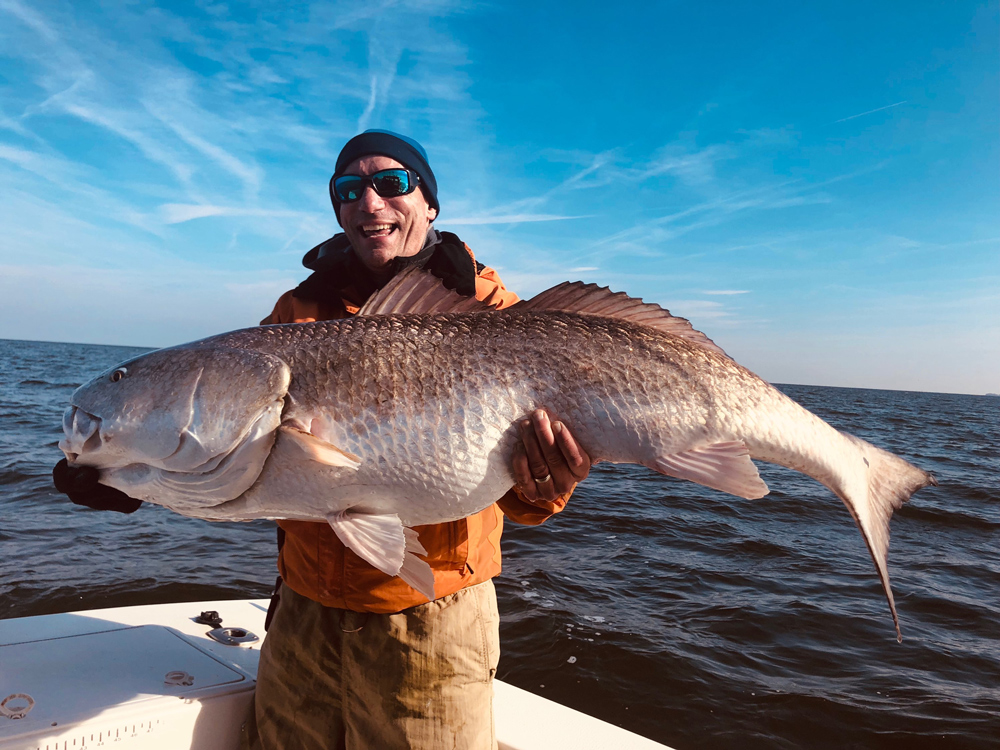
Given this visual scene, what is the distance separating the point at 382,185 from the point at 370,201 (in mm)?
145

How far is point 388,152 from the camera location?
3.43 metres

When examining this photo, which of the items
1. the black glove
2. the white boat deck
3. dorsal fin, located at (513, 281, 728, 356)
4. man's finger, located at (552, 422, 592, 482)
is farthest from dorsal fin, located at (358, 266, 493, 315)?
the white boat deck

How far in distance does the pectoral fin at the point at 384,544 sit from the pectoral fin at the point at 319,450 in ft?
0.67

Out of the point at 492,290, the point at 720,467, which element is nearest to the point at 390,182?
the point at 492,290

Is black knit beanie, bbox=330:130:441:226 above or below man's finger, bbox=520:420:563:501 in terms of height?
above

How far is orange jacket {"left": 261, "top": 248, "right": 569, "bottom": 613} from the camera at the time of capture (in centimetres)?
257

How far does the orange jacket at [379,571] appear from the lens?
2.57 meters

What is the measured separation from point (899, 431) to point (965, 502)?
19.9m

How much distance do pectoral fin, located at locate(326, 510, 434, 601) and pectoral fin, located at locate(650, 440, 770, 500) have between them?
3.42ft

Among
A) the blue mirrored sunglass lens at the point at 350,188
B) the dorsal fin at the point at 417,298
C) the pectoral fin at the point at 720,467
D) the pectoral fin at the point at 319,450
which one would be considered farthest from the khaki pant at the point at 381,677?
the blue mirrored sunglass lens at the point at 350,188

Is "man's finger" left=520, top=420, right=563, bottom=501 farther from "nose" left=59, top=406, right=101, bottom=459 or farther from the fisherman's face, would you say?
"nose" left=59, top=406, right=101, bottom=459

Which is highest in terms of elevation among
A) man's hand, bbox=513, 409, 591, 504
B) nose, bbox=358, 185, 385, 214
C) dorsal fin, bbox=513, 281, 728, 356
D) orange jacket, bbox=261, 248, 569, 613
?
nose, bbox=358, 185, 385, 214

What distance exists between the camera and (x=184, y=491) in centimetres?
224

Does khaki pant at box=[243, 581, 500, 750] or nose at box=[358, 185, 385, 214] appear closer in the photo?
khaki pant at box=[243, 581, 500, 750]
